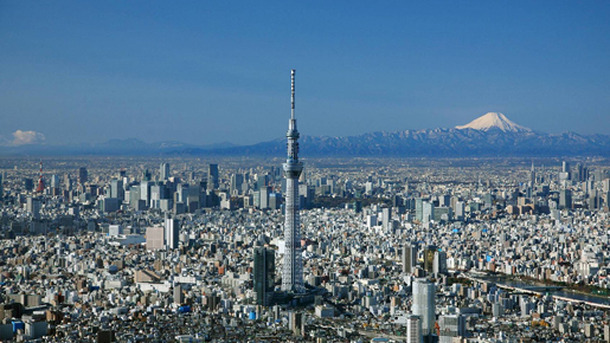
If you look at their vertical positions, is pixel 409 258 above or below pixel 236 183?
below

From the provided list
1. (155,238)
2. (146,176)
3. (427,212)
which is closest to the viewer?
(155,238)

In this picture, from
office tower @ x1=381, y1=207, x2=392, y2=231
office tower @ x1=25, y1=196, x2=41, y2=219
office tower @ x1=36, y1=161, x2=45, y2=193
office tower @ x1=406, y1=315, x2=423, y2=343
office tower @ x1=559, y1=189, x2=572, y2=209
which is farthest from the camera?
office tower @ x1=559, y1=189, x2=572, y2=209

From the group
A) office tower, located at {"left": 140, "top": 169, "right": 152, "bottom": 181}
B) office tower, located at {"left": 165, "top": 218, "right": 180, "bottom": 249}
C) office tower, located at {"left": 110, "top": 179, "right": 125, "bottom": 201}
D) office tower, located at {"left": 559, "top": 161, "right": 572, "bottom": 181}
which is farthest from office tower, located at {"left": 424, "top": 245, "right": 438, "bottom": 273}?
office tower, located at {"left": 559, "top": 161, "right": 572, "bottom": 181}

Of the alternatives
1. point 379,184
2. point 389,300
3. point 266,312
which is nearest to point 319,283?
point 389,300

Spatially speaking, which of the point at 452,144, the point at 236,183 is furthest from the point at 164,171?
→ the point at 452,144

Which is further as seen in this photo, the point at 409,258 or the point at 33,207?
the point at 33,207

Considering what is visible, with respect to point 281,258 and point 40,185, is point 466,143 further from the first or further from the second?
point 281,258

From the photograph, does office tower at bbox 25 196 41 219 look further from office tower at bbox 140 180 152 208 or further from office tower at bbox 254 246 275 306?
office tower at bbox 254 246 275 306
